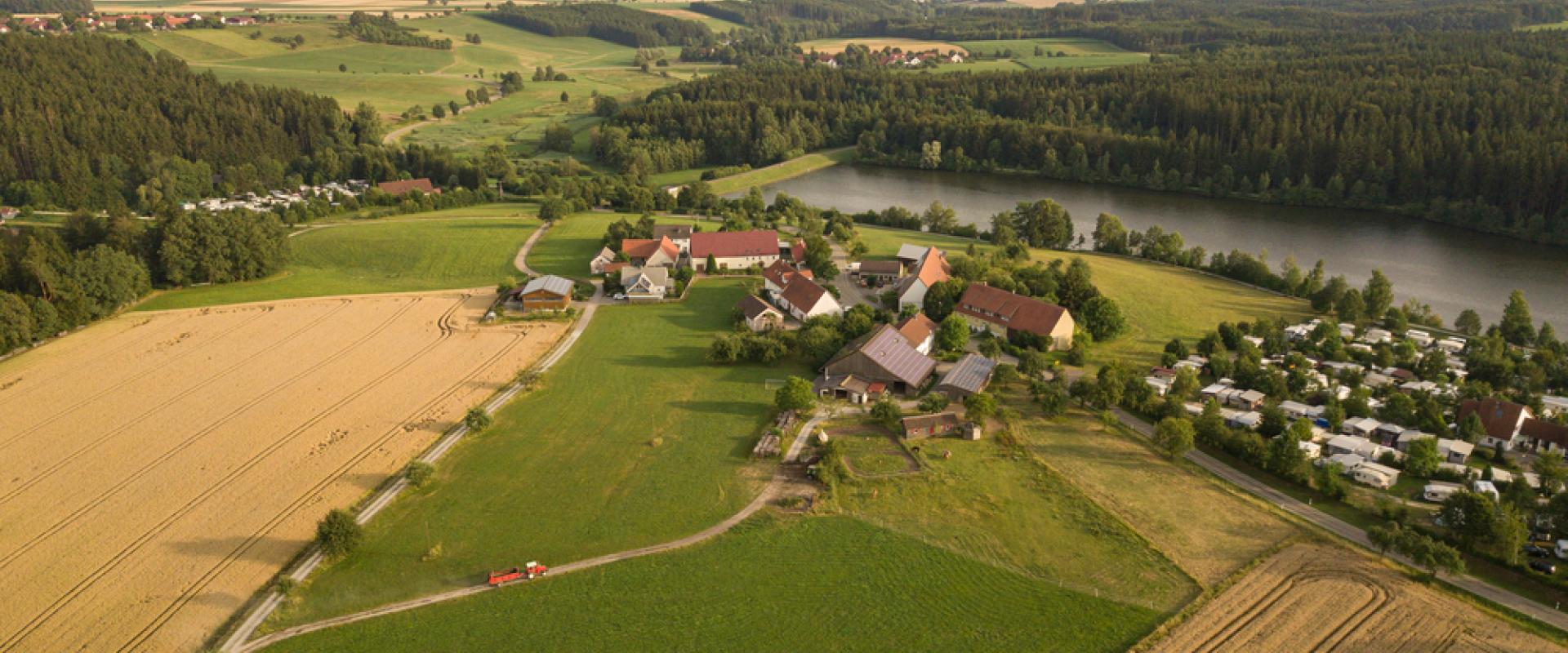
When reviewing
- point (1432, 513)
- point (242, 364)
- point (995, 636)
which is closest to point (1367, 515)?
point (1432, 513)

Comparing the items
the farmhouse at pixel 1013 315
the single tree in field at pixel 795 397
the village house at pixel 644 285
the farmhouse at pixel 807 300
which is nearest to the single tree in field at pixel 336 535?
the single tree in field at pixel 795 397

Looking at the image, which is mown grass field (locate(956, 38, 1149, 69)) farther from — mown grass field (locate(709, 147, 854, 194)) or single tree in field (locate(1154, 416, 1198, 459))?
single tree in field (locate(1154, 416, 1198, 459))

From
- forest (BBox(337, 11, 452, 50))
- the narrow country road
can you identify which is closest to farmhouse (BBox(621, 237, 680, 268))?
the narrow country road

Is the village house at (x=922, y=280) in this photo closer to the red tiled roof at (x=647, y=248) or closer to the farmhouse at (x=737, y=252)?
the farmhouse at (x=737, y=252)

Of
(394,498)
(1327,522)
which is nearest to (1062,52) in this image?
(1327,522)

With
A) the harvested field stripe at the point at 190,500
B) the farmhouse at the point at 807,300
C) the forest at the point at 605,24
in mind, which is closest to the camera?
the harvested field stripe at the point at 190,500
